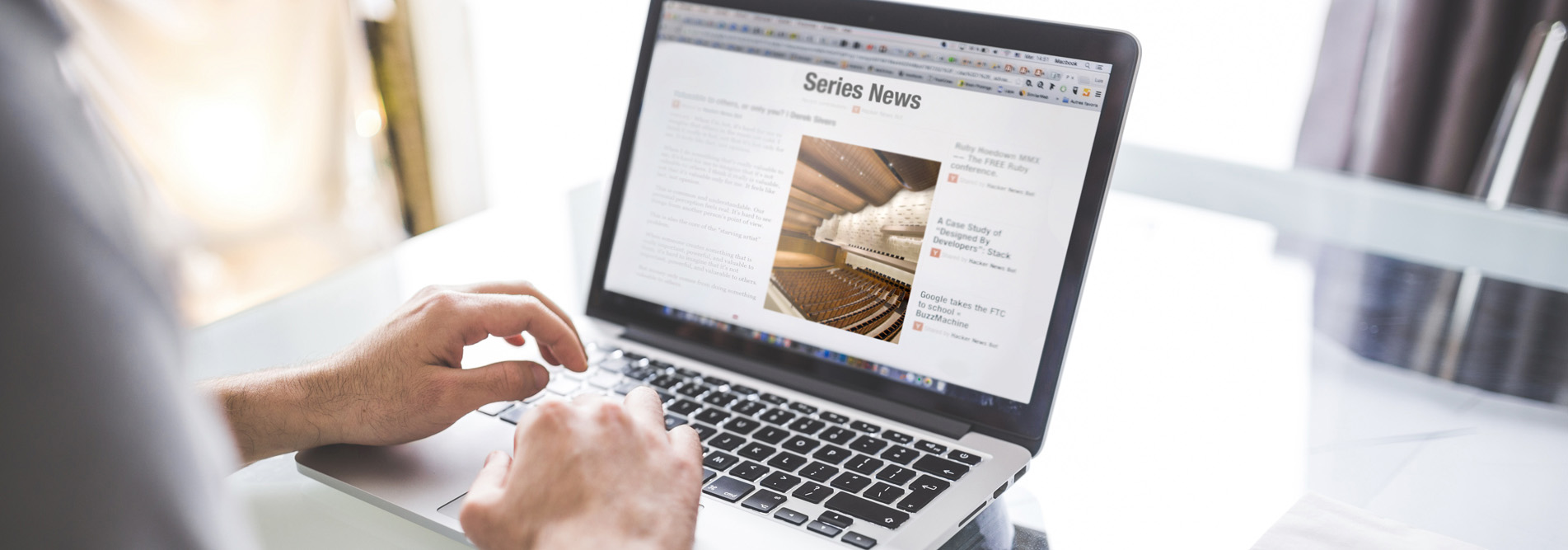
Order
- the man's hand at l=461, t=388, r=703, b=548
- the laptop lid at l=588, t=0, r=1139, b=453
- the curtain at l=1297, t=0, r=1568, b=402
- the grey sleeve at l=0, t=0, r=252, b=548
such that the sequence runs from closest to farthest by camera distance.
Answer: the grey sleeve at l=0, t=0, r=252, b=548 < the man's hand at l=461, t=388, r=703, b=548 < the laptop lid at l=588, t=0, r=1139, b=453 < the curtain at l=1297, t=0, r=1568, b=402

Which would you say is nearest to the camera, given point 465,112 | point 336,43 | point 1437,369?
point 1437,369

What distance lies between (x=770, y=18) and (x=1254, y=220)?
960 mm

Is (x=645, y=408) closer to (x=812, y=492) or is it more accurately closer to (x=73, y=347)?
(x=812, y=492)

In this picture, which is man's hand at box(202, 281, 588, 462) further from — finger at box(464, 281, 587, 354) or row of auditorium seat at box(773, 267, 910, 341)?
row of auditorium seat at box(773, 267, 910, 341)

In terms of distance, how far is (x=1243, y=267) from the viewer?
121cm

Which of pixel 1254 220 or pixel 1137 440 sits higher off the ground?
pixel 1254 220

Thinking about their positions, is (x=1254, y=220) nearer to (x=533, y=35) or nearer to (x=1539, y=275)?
(x=1539, y=275)

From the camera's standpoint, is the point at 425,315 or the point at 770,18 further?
the point at 770,18

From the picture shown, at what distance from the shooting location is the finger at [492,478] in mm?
544

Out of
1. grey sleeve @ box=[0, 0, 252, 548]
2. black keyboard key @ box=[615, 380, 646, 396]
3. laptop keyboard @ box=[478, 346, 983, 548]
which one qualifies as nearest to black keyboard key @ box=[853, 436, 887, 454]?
laptop keyboard @ box=[478, 346, 983, 548]

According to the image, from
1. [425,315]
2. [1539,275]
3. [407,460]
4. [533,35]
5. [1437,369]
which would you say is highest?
[533,35]

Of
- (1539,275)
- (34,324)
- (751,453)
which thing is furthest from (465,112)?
(34,324)

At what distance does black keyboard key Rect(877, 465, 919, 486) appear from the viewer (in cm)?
66

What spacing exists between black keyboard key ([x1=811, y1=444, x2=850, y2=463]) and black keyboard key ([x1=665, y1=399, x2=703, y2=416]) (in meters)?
0.12
